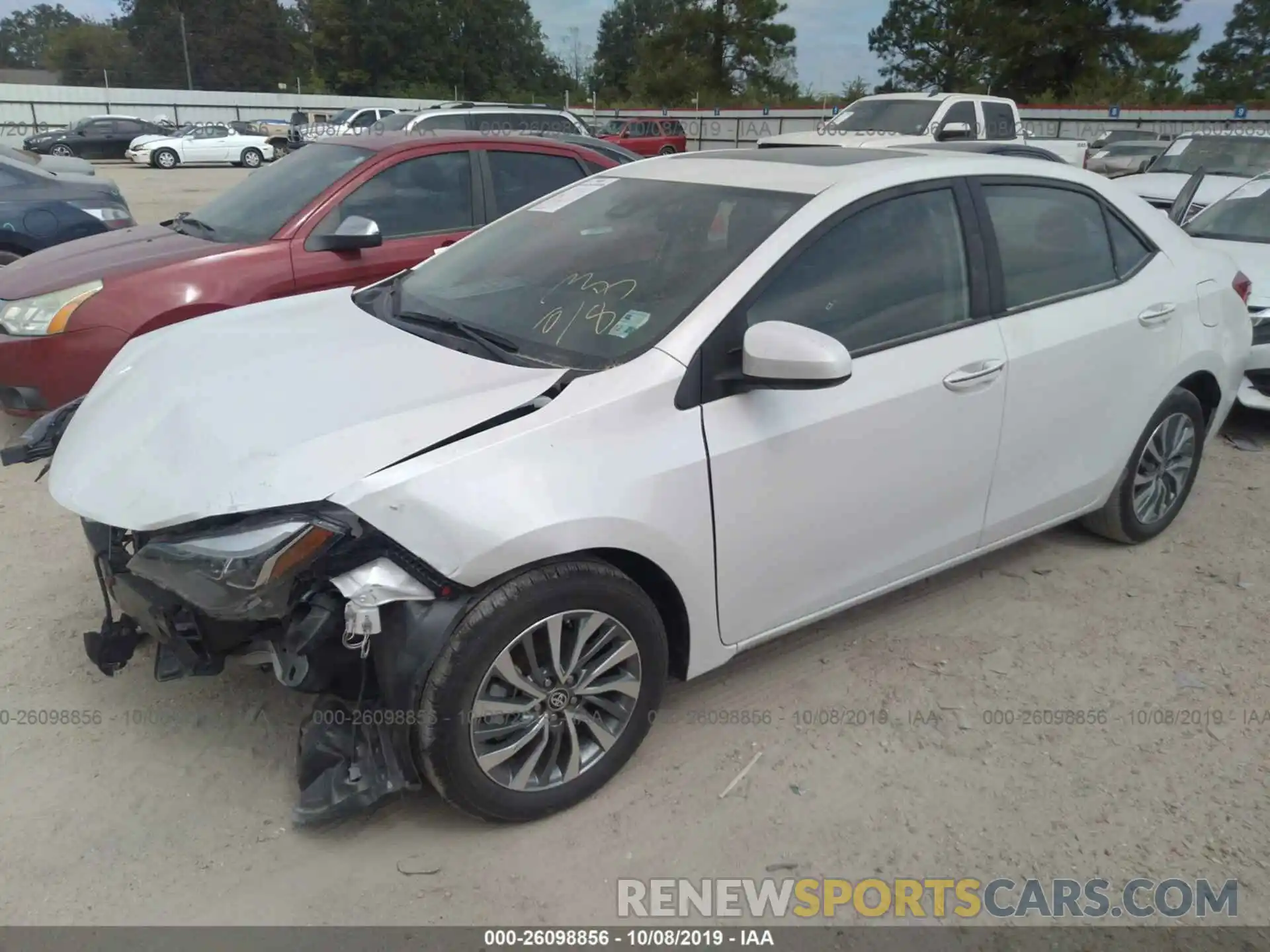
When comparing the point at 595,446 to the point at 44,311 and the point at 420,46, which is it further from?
the point at 420,46

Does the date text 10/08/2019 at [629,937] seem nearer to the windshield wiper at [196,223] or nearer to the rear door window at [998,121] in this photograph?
the windshield wiper at [196,223]

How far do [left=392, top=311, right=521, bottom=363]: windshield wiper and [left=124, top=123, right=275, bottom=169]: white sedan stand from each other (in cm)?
3038

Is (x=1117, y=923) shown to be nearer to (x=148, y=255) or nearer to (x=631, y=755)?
(x=631, y=755)

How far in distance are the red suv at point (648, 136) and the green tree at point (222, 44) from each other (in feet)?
195

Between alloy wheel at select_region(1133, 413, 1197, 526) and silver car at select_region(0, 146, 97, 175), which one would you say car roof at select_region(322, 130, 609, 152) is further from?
silver car at select_region(0, 146, 97, 175)

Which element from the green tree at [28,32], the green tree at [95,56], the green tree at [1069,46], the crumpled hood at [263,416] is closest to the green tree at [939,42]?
the green tree at [1069,46]

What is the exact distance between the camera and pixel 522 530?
2.31 m

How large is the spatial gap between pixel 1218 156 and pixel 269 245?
10879 millimetres

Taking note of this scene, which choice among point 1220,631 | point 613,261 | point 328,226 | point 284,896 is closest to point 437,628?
point 284,896

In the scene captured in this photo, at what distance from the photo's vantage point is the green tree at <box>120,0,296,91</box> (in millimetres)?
77750

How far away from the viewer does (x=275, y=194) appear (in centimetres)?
559

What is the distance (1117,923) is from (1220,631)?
1.74 m

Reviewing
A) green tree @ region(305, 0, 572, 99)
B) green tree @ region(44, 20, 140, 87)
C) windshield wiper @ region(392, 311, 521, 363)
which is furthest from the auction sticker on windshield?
green tree @ region(44, 20, 140, 87)

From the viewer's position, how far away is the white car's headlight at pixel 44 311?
15.5ft
